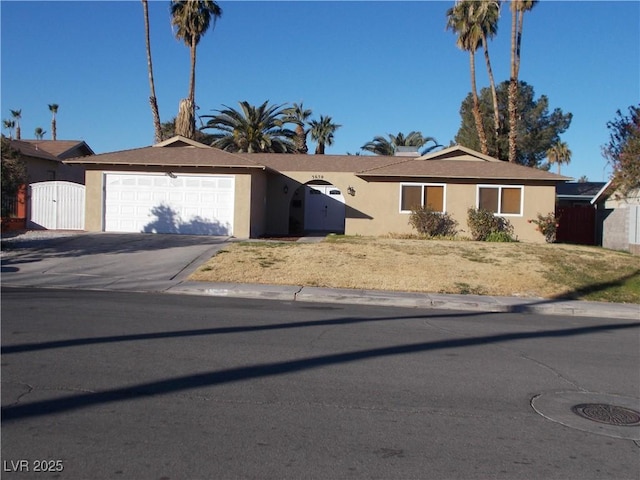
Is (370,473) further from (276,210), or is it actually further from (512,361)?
(276,210)

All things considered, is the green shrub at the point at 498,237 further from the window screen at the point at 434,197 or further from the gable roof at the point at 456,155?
the gable roof at the point at 456,155

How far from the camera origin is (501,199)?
2662 centimetres

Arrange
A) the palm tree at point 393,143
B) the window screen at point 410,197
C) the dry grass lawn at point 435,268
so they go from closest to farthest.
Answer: the dry grass lawn at point 435,268 < the window screen at point 410,197 < the palm tree at point 393,143

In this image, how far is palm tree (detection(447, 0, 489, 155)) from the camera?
124 feet

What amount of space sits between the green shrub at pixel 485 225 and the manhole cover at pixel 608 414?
1939cm

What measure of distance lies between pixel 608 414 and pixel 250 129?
120ft

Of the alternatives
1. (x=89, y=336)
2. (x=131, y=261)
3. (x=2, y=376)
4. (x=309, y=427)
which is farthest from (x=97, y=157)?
(x=309, y=427)

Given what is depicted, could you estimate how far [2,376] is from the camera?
702cm

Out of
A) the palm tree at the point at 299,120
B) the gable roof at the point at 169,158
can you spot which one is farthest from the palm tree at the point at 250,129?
the gable roof at the point at 169,158

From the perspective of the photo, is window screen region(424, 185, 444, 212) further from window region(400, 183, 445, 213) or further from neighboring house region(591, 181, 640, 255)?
neighboring house region(591, 181, 640, 255)

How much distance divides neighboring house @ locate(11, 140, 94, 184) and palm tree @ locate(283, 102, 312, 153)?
13.4 metres

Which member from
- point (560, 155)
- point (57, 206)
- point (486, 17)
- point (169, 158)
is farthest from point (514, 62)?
point (560, 155)

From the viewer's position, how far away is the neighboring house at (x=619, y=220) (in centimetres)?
2520

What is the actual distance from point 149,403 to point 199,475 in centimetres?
176
